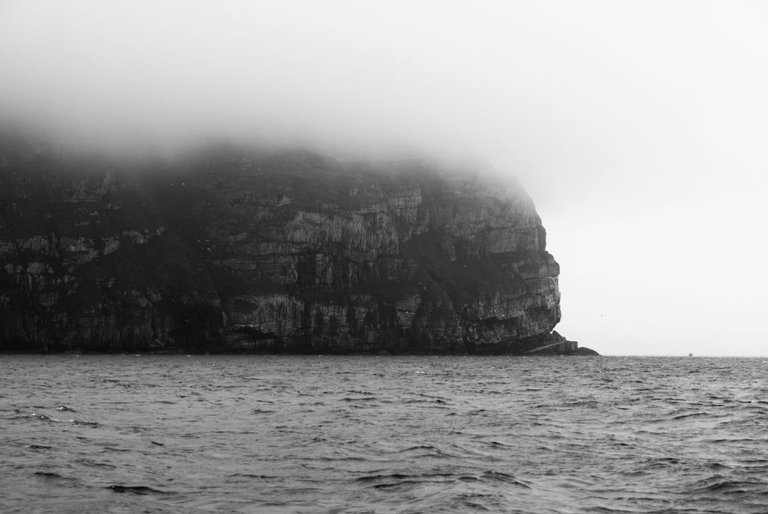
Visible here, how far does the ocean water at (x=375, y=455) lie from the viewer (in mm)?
23312

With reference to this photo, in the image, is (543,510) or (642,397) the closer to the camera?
(543,510)

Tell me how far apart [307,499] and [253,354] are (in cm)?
17536

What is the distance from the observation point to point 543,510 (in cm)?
2238

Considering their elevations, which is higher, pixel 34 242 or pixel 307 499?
pixel 34 242

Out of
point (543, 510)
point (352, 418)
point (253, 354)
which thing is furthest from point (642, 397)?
point (253, 354)

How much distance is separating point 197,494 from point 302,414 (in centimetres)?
2180

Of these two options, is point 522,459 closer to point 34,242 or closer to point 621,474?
point 621,474

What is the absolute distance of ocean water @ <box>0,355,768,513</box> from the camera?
23.3 metres

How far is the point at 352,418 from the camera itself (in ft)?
143

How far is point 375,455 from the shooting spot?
3119 cm

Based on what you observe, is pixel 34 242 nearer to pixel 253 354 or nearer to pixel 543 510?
pixel 253 354

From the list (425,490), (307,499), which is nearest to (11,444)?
(307,499)

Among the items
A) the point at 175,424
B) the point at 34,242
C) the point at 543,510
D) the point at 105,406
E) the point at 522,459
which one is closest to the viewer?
the point at 543,510

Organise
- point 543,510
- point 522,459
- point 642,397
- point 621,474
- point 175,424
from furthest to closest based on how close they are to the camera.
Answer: point 642,397 → point 175,424 → point 522,459 → point 621,474 → point 543,510
